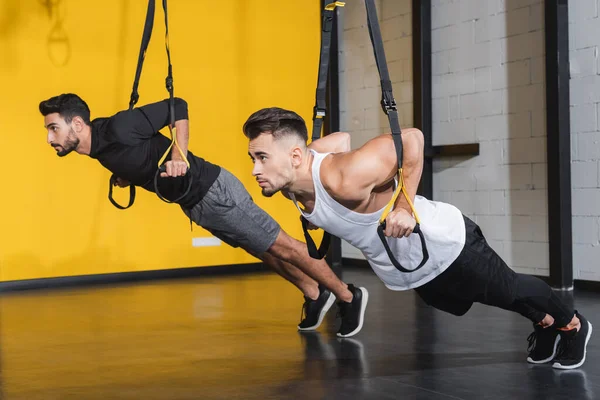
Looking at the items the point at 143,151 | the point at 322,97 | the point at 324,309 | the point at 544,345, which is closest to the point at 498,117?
the point at 324,309

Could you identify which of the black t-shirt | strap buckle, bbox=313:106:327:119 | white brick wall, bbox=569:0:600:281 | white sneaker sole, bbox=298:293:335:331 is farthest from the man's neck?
white brick wall, bbox=569:0:600:281

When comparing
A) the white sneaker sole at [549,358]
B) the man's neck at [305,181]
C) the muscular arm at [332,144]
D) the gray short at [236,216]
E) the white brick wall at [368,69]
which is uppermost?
the white brick wall at [368,69]

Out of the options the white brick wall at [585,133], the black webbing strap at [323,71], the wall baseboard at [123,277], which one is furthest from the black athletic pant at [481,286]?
the wall baseboard at [123,277]

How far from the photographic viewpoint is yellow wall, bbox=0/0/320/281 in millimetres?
6512

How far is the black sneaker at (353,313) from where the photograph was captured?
4.08 metres

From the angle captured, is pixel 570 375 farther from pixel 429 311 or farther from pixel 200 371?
pixel 429 311

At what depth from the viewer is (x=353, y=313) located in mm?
4102

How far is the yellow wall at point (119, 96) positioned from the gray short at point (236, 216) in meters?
2.90

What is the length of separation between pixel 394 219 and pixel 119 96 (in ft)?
15.7

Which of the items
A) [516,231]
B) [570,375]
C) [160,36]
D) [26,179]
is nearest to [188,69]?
[160,36]

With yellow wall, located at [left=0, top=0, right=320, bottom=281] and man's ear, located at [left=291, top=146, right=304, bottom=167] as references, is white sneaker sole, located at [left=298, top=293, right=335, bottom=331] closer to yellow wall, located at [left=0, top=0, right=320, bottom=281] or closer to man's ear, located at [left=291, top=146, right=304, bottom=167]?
man's ear, located at [left=291, top=146, right=304, bottom=167]

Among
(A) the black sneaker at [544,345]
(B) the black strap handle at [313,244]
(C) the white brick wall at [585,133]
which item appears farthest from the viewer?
(C) the white brick wall at [585,133]

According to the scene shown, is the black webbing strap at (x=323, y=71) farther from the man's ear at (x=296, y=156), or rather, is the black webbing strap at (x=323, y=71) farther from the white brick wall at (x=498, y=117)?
the white brick wall at (x=498, y=117)

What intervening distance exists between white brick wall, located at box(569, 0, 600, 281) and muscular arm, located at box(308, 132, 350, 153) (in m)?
3.20
